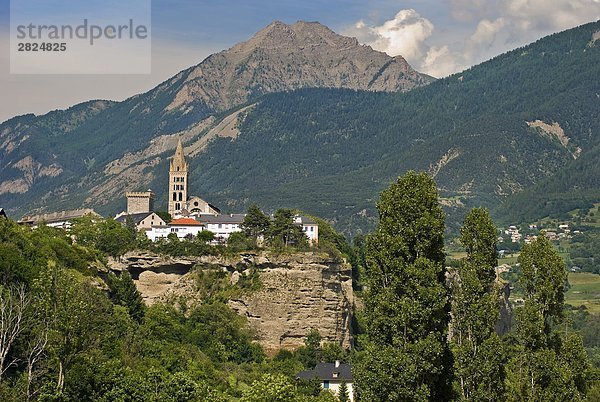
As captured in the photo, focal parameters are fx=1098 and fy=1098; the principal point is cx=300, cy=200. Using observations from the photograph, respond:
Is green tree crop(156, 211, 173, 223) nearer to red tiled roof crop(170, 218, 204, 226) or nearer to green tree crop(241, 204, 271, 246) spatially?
red tiled roof crop(170, 218, 204, 226)

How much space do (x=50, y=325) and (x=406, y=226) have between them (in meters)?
17.6

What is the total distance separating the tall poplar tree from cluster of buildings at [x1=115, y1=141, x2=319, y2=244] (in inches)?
2228

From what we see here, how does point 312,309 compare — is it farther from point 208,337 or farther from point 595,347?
point 595,347

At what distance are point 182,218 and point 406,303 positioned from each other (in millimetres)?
70580

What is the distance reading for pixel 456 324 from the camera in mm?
45312

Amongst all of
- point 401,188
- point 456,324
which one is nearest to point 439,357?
point 456,324

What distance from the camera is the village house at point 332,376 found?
82750mm

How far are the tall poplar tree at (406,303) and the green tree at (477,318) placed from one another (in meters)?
0.94

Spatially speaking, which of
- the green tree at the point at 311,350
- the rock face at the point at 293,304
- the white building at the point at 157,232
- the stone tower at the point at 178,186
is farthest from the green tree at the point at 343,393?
the stone tower at the point at 178,186

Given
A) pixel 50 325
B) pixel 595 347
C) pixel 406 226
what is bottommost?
pixel 595 347

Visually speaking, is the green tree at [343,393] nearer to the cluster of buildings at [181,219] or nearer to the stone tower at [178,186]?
the cluster of buildings at [181,219]

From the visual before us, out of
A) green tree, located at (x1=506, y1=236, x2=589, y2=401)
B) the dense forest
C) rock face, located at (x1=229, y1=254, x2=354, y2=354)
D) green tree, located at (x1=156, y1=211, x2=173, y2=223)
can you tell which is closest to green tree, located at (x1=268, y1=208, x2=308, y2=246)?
rock face, located at (x1=229, y1=254, x2=354, y2=354)

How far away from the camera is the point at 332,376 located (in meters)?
83.9

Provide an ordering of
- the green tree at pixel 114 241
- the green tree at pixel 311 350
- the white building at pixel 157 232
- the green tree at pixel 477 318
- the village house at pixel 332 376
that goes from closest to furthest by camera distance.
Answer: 1. the green tree at pixel 477 318
2. the village house at pixel 332 376
3. the green tree at pixel 311 350
4. the green tree at pixel 114 241
5. the white building at pixel 157 232
